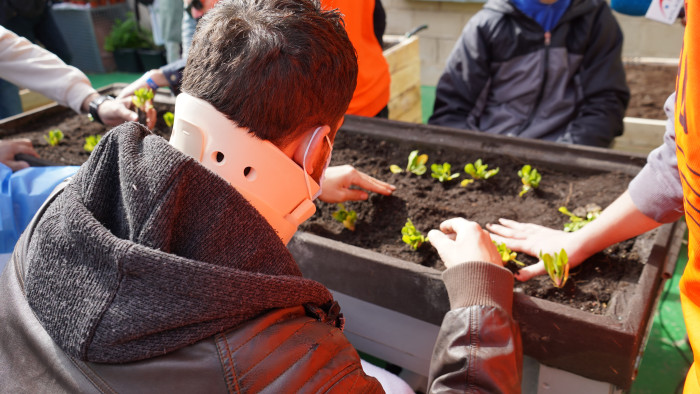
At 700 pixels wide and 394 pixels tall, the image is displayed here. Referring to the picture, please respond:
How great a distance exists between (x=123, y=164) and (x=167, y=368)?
0.90ft

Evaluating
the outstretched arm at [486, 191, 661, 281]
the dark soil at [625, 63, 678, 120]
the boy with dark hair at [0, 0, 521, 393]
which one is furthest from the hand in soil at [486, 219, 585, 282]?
the dark soil at [625, 63, 678, 120]

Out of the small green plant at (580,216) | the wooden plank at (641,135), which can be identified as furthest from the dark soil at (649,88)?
the small green plant at (580,216)

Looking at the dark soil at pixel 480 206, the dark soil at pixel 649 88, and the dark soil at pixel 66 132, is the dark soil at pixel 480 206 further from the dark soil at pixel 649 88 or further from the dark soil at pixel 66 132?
the dark soil at pixel 649 88

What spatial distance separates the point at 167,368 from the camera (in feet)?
2.22

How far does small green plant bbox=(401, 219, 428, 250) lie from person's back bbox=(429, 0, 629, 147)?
1140 millimetres

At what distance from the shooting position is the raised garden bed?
1.10 meters

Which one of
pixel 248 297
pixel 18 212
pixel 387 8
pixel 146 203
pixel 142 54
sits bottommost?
pixel 142 54

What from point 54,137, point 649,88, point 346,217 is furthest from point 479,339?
point 649,88

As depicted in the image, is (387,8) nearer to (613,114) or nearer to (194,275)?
(613,114)

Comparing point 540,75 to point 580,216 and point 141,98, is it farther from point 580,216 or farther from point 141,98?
point 141,98

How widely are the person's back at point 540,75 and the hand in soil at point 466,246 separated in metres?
1.33

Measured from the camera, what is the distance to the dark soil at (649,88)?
342 centimetres

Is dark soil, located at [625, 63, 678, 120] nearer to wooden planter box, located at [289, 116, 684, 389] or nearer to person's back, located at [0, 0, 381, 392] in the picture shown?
wooden planter box, located at [289, 116, 684, 389]

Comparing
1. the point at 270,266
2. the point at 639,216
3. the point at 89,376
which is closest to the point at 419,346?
the point at 639,216
